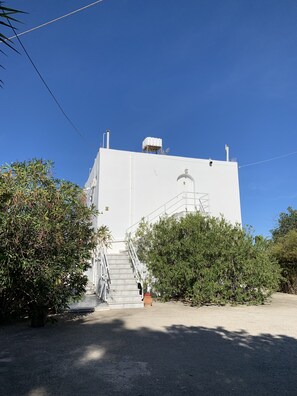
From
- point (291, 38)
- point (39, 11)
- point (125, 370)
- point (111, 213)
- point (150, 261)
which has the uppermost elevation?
point (291, 38)

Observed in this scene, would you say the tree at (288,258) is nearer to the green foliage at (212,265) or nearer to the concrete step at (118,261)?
the green foliage at (212,265)

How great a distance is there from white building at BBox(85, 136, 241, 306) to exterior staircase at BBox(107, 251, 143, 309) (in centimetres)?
144

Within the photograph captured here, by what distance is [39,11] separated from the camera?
8508 millimetres

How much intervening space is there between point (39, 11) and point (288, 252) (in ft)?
43.4

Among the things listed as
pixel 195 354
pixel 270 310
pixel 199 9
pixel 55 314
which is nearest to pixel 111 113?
pixel 199 9

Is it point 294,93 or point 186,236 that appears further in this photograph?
point 294,93

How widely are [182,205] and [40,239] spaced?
10.4 m

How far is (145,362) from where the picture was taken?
4703 mm

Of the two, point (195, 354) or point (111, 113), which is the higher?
point (111, 113)

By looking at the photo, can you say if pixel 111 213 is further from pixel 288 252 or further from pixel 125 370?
pixel 125 370

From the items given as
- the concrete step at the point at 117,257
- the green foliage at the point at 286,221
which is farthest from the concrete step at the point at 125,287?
the green foliage at the point at 286,221

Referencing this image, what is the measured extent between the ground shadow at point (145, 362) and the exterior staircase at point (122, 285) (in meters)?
3.43

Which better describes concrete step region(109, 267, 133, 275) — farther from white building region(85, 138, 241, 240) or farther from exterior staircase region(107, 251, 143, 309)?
white building region(85, 138, 241, 240)

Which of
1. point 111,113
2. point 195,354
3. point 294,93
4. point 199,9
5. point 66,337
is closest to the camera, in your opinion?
point 195,354
